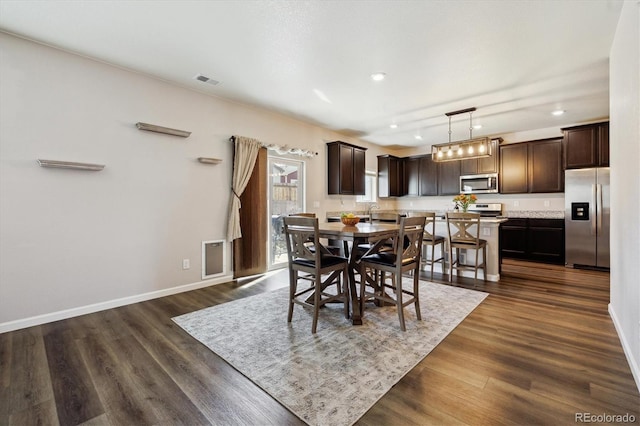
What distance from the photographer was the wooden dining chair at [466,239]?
3941 mm

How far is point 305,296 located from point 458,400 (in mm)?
1992

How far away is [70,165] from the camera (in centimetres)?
279

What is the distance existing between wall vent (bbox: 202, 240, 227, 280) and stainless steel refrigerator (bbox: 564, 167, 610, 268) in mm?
5767

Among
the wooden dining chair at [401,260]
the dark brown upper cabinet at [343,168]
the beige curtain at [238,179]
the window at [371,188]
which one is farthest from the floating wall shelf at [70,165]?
the window at [371,188]

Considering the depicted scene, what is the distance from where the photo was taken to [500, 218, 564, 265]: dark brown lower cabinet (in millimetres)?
→ 5242

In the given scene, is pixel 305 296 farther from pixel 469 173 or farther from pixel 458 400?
pixel 469 173

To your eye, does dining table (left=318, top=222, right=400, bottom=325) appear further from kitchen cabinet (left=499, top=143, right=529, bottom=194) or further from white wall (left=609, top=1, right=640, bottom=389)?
kitchen cabinet (left=499, top=143, right=529, bottom=194)

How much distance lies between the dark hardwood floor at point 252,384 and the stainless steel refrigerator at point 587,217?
2500 millimetres

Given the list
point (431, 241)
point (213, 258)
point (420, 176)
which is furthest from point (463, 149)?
point (213, 258)

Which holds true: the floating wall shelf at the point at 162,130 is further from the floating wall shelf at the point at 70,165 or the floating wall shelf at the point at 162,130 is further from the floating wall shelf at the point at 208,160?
the floating wall shelf at the point at 70,165

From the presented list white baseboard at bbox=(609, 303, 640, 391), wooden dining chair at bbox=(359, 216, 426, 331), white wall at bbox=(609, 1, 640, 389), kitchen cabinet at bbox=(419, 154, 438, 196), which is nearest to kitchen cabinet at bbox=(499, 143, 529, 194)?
kitchen cabinet at bbox=(419, 154, 438, 196)

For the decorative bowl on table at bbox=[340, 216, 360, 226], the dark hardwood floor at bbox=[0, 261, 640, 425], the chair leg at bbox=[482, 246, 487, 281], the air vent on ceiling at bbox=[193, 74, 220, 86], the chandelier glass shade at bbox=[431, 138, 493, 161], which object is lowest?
the dark hardwood floor at bbox=[0, 261, 640, 425]

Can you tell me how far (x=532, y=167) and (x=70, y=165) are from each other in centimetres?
724

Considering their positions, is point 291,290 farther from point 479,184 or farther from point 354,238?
point 479,184
